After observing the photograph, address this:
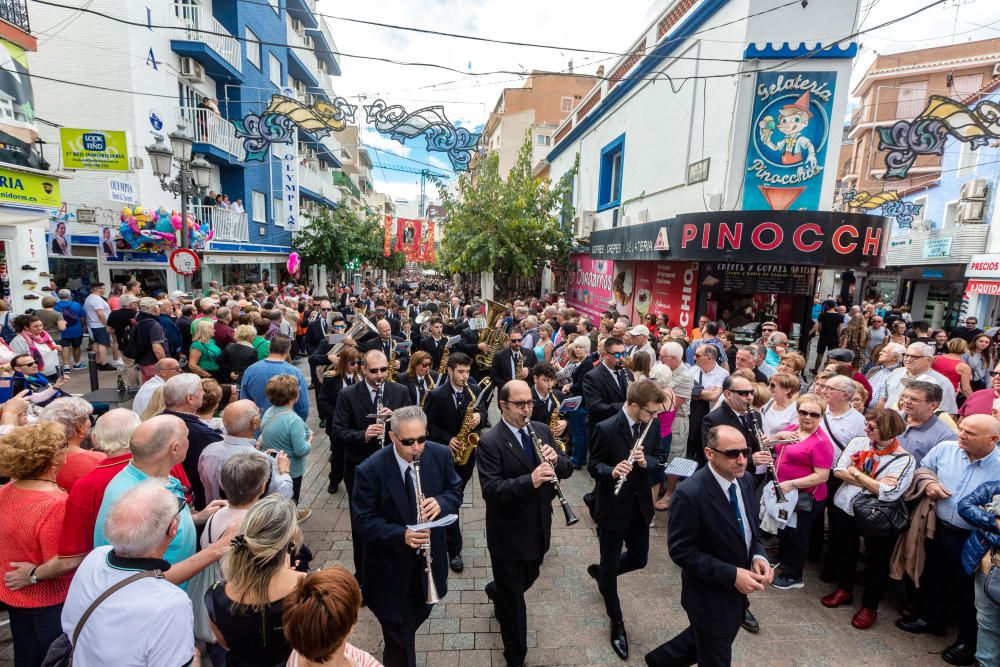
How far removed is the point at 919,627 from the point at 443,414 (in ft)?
14.8

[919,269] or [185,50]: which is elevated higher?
[185,50]

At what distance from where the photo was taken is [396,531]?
9.78 feet

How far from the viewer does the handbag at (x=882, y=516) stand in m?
3.94

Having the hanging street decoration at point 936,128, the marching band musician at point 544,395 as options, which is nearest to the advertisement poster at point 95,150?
the marching band musician at point 544,395

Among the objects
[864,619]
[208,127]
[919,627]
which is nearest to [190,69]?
[208,127]

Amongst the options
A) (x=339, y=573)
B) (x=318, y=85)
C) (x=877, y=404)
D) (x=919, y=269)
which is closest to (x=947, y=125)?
(x=877, y=404)

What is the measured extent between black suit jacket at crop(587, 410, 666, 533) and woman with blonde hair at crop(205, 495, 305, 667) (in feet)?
7.95

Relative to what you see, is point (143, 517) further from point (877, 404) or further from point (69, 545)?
point (877, 404)

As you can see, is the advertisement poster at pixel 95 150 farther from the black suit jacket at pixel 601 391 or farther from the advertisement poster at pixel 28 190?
the black suit jacket at pixel 601 391

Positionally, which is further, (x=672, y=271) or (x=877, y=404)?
(x=672, y=271)

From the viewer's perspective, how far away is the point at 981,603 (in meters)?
3.51

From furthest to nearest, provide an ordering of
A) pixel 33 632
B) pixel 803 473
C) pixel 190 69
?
pixel 190 69 < pixel 803 473 < pixel 33 632

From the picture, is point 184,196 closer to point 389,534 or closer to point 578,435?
point 578,435

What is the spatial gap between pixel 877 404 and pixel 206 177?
12815 mm
